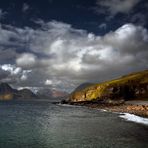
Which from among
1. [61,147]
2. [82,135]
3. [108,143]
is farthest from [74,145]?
[82,135]

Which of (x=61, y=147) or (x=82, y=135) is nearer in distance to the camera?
(x=61, y=147)

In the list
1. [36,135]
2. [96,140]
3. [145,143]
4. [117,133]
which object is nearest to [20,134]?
[36,135]

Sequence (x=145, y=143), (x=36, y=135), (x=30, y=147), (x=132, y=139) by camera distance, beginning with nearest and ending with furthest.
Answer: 1. (x=30, y=147)
2. (x=145, y=143)
3. (x=132, y=139)
4. (x=36, y=135)

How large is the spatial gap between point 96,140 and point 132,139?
22.5ft

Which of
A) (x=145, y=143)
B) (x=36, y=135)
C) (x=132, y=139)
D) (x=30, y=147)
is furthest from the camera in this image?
(x=36, y=135)

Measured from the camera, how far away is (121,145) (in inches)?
1897

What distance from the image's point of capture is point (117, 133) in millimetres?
61000

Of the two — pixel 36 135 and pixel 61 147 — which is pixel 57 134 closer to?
pixel 36 135

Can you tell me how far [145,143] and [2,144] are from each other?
79.7 ft

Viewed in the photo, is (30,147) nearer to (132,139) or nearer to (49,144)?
(49,144)

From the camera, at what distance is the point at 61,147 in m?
46.1

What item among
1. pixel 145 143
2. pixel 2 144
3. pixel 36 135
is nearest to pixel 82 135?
pixel 36 135

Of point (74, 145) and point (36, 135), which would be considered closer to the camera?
point (74, 145)

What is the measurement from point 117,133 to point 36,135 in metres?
17.1
